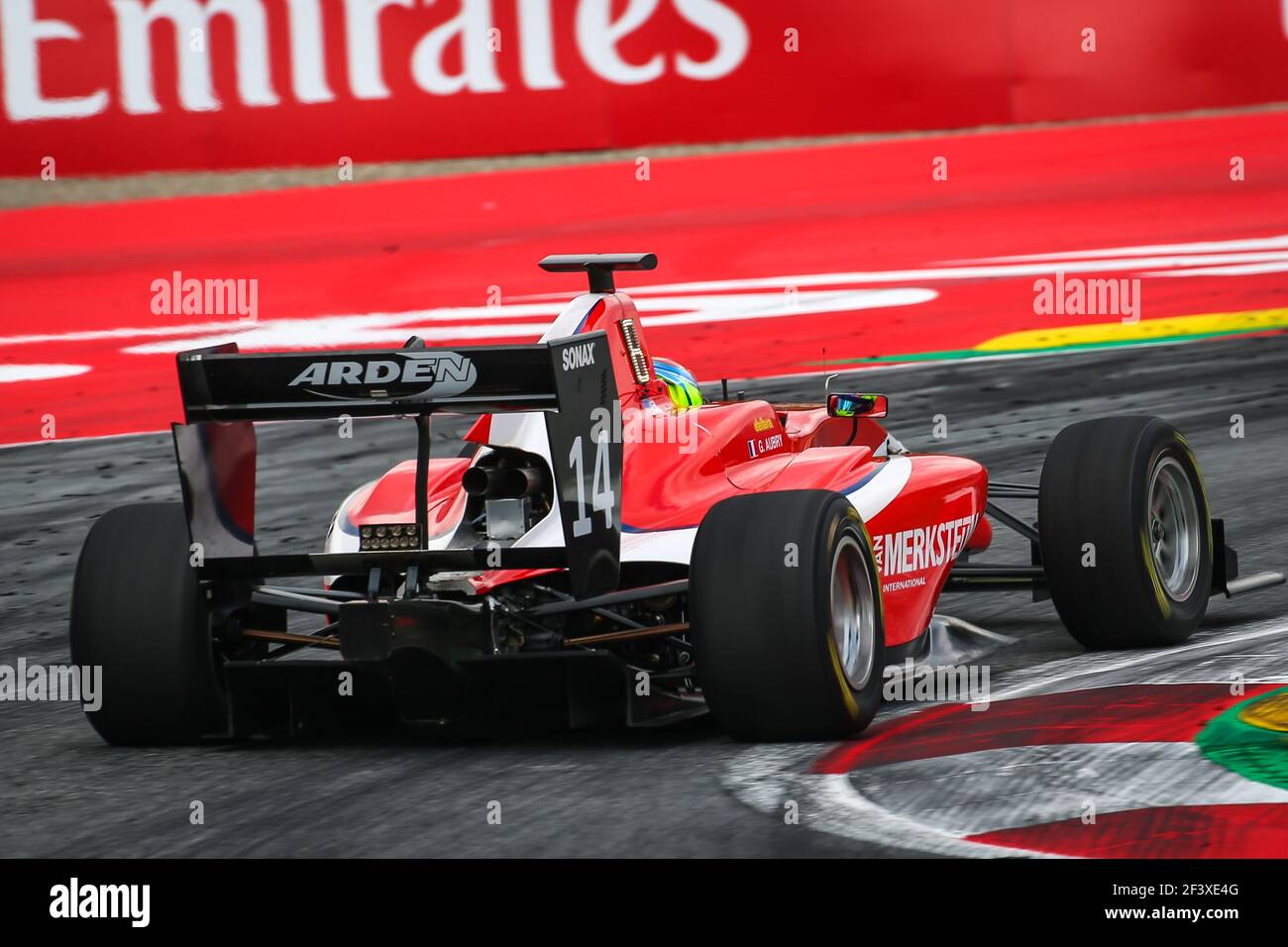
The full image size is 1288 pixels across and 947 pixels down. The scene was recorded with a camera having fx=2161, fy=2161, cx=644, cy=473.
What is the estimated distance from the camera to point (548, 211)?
17.6 m

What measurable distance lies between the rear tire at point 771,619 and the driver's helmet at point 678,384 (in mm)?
1477

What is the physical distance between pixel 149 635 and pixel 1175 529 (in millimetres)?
3784

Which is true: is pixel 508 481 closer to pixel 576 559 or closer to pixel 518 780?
A: pixel 576 559

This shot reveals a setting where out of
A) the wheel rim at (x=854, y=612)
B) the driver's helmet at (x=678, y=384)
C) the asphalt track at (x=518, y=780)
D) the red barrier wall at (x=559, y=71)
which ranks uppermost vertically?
the red barrier wall at (x=559, y=71)

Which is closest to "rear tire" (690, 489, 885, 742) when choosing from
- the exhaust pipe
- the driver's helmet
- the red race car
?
the red race car

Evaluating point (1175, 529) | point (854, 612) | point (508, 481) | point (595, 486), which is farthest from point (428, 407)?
point (1175, 529)

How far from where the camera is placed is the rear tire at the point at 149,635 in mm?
6762

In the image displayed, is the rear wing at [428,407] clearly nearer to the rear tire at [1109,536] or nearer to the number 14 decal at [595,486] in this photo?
the number 14 decal at [595,486]

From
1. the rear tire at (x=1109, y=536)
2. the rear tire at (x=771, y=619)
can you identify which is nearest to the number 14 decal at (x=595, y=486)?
the rear tire at (x=771, y=619)

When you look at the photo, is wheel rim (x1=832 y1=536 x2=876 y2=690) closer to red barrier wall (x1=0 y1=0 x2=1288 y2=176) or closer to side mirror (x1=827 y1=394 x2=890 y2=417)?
side mirror (x1=827 y1=394 x2=890 y2=417)

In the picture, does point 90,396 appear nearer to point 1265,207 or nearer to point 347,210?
point 347,210

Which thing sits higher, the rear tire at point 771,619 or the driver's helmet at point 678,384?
the driver's helmet at point 678,384

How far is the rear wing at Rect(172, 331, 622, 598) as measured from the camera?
20.5ft

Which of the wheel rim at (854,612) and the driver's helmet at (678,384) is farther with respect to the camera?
the driver's helmet at (678,384)
